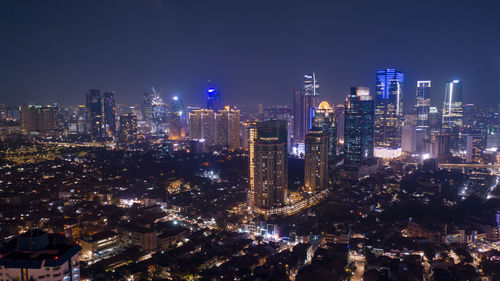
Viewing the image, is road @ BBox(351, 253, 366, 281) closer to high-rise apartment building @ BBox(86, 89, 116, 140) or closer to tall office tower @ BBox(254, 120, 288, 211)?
tall office tower @ BBox(254, 120, 288, 211)

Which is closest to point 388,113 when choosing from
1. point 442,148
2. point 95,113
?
point 442,148

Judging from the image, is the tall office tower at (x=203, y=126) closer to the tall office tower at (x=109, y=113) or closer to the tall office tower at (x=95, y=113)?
the tall office tower at (x=109, y=113)

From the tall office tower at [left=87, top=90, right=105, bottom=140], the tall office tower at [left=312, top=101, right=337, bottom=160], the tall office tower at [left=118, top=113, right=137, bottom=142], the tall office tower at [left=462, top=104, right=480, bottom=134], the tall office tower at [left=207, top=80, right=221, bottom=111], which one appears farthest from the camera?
the tall office tower at [left=118, top=113, right=137, bottom=142]

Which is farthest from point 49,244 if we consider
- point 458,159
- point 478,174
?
point 458,159

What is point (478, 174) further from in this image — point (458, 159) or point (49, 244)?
point (49, 244)

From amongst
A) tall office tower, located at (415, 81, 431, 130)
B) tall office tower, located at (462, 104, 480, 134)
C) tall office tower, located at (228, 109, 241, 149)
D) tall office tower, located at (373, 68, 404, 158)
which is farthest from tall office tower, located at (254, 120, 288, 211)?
tall office tower, located at (462, 104, 480, 134)

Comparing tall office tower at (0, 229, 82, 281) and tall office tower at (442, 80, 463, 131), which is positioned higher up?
tall office tower at (442, 80, 463, 131)
